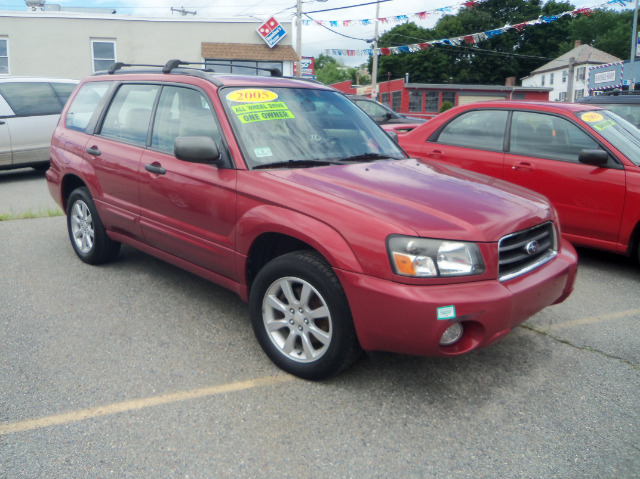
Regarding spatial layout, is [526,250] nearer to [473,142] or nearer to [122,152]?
[122,152]

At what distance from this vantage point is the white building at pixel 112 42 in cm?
2355

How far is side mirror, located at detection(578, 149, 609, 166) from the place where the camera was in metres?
5.38

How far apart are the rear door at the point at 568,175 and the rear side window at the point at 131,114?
11.6 ft

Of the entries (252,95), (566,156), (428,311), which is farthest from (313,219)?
(566,156)

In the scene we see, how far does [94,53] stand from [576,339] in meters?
24.4

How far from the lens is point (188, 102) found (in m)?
4.21

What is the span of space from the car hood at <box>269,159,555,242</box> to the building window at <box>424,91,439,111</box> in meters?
48.9

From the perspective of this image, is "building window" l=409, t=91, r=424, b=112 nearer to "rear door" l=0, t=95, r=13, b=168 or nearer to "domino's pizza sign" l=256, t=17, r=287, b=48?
"domino's pizza sign" l=256, t=17, r=287, b=48

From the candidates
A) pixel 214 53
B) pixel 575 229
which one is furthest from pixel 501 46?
pixel 575 229

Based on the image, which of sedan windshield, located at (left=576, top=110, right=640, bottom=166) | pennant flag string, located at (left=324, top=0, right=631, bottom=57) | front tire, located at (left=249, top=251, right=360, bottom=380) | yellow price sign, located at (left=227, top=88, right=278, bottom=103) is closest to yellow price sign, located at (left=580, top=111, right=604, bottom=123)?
sedan windshield, located at (left=576, top=110, right=640, bottom=166)

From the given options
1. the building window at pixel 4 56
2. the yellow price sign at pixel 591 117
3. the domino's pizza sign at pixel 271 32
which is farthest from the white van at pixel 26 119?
the building window at pixel 4 56

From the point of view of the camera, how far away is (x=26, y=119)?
1053cm

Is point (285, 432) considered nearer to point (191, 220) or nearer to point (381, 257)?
point (381, 257)

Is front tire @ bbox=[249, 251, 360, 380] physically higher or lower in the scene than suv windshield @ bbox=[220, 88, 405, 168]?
lower
